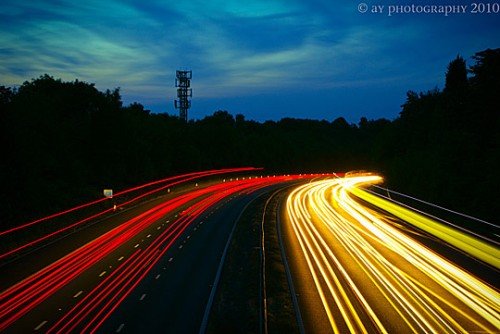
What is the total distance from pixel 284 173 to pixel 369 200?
75.0m

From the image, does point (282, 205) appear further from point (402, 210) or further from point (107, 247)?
point (107, 247)

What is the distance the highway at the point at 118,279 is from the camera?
64.5 ft

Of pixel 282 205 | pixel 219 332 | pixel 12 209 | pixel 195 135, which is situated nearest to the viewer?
pixel 219 332

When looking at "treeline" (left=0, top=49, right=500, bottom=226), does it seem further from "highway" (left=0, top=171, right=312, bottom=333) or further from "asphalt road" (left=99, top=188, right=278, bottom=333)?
"asphalt road" (left=99, top=188, right=278, bottom=333)

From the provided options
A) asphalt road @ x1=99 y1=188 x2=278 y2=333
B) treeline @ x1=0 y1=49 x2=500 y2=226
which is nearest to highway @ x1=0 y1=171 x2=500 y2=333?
asphalt road @ x1=99 y1=188 x2=278 y2=333

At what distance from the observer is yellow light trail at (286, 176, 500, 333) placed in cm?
1919

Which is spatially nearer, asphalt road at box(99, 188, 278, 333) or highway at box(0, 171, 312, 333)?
asphalt road at box(99, 188, 278, 333)

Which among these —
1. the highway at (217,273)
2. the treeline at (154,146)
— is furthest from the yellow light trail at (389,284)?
the treeline at (154,146)

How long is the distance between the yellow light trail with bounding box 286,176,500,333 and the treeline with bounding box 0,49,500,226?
10031 mm

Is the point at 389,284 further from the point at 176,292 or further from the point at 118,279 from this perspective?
the point at 118,279

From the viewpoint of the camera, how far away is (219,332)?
61.0 ft

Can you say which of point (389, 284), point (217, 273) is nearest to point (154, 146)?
point (217, 273)

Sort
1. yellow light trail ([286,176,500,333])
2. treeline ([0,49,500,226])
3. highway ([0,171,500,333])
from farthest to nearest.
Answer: treeline ([0,49,500,226]) < highway ([0,171,500,333]) < yellow light trail ([286,176,500,333])

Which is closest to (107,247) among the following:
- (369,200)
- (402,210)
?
(402,210)
